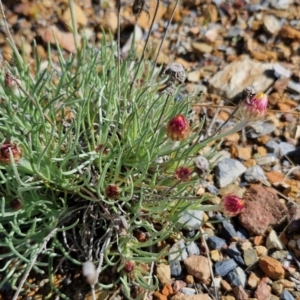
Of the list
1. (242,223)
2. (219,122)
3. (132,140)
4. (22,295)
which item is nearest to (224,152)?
(219,122)

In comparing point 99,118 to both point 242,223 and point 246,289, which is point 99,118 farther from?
point 246,289

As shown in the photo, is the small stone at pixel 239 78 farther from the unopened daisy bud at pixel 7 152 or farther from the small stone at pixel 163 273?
the unopened daisy bud at pixel 7 152

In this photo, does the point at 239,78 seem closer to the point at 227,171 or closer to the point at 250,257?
the point at 227,171

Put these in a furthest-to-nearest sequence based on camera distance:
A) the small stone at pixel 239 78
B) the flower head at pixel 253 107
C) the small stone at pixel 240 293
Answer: the small stone at pixel 239 78, the small stone at pixel 240 293, the flower head at pixel 253 107

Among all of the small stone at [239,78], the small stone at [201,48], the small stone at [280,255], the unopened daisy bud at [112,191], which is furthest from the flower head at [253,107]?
the small stone at [201,48]

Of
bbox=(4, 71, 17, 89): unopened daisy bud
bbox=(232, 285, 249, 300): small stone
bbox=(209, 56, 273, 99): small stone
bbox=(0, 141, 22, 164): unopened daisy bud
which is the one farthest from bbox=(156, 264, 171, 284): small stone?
bbox=(209, 56, 273, 99): small stone

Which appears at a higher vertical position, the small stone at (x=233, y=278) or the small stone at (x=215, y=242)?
the small stone at (x=215, y=242)
